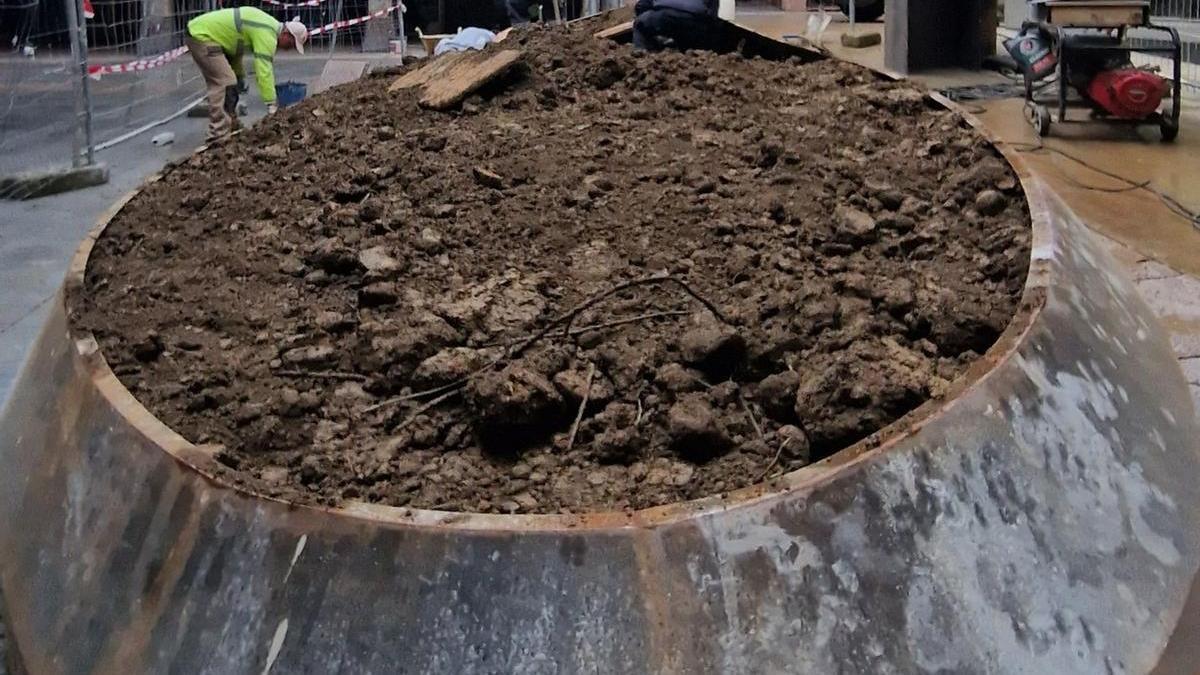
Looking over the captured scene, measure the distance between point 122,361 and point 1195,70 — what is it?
8.81 metres

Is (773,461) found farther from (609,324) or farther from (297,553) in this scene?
(297,553)

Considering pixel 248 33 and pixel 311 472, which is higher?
pixel 248 33

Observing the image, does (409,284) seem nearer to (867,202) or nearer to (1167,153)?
(867,202)

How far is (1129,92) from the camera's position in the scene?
6406mm

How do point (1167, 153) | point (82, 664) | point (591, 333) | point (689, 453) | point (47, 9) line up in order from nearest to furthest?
1. point (82, 664)
2. point (689, 453)
3. point (591, 333)
4. point (1167, 153)
5. point (47, 9)

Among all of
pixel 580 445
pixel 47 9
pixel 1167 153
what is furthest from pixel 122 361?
pixel 47 9

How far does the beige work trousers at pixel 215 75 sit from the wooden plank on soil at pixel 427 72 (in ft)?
19.3

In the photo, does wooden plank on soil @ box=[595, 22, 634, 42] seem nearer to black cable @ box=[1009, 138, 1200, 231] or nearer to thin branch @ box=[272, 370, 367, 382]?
thin branch @ box=[272, 370, 367, 382]

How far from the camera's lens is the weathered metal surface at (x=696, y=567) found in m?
1.23

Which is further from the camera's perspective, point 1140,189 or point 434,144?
point 1140,189

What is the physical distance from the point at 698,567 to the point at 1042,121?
237 inches

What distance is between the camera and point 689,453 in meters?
1.53

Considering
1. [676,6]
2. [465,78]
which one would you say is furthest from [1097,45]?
[465,78]

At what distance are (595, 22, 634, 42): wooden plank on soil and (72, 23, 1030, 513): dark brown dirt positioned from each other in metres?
0.81
